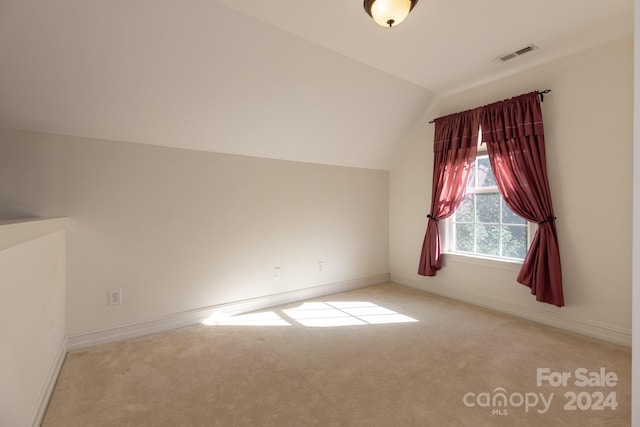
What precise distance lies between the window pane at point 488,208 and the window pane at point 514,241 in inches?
6.2

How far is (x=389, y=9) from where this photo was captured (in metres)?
1.80

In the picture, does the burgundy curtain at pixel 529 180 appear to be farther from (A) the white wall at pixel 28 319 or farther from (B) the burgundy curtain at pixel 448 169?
(A) the white wall at pixel 28 319

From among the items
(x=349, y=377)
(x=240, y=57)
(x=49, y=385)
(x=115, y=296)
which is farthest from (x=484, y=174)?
(x=49, y=385)

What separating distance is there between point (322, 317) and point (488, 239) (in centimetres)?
213

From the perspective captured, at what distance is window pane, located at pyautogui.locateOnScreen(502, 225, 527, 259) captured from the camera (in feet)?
9.95

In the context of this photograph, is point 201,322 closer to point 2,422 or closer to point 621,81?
point 2,422

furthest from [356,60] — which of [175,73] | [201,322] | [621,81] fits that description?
[201,322]

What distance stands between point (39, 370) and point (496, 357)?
2.94 metres

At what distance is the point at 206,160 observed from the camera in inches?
114

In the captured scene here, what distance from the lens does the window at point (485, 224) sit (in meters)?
3.10

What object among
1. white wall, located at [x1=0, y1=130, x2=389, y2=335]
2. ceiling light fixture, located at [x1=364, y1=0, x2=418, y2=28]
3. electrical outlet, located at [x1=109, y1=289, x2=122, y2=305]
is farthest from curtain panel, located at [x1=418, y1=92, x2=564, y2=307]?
electrical outlet, located at [x1=109, y1=289, x2=122, y2=305]

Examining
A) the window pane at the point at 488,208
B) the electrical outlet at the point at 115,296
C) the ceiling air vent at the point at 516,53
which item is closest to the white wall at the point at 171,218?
the electrical outlet at the point at 115,296

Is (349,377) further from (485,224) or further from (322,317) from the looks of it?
(485,224)

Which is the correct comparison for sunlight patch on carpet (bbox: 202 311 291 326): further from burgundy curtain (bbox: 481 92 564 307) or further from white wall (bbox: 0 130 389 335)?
burgundy curtain (bbox: 481 92 564 307)
